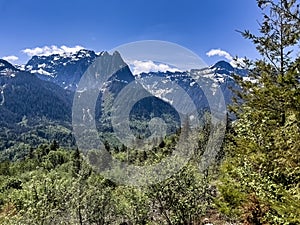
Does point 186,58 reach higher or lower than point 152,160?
higher

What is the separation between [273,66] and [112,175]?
73811mm

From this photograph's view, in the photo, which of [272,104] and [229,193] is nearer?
[272,104]

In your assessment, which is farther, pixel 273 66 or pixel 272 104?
pixel 273 66

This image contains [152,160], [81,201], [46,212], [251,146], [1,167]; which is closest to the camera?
[251,146]

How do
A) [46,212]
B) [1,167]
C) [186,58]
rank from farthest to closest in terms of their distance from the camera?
[1,167] → [186,58] → [46,212]

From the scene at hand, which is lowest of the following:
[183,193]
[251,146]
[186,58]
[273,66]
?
[183,193]

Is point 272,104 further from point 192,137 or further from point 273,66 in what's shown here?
point 192,137

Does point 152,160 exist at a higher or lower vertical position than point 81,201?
higher

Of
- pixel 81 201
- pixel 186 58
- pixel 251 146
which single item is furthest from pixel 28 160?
pixel 251 146

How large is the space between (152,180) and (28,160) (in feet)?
380

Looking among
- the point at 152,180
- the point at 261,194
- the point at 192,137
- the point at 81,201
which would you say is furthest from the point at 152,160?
the point at 192,137

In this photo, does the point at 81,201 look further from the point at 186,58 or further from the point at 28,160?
the point at 28,160

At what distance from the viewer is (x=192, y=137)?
8006cm

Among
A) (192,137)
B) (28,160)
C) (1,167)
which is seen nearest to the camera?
(192,137)
